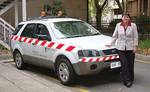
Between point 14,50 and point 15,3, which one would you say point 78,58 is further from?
point 15,3

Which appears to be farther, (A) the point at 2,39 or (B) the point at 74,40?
(A) the point at 2,39

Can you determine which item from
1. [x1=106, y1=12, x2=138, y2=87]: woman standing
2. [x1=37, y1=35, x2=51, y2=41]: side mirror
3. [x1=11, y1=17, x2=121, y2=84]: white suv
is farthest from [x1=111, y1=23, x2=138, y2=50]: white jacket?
[x1=37, y1=35, x2=51, y2=41]: side mirror

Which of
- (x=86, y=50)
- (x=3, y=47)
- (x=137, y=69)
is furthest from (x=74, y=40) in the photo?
(x=3, y=47)

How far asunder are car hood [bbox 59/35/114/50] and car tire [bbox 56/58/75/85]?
498mm

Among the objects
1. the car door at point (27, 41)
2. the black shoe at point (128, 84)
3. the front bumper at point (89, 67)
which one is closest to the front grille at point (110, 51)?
the front bumper at point (89, 67)

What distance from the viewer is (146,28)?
19.3 meters

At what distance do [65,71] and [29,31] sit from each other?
2.51m

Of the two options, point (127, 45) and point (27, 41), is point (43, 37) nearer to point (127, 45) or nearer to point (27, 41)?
point (27, 41)

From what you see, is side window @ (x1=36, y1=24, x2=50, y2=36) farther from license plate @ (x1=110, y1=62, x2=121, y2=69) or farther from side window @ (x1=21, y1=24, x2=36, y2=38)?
license plate @ (x1=110, y1=62, x2=121, y2=69)

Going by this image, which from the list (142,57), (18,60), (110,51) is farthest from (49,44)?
(142,57)

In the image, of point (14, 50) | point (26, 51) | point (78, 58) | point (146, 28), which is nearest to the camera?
point (78, 58)

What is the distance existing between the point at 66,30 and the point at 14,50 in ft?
8.39

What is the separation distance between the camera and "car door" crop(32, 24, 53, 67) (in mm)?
9039

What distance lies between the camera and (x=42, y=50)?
9281mm
